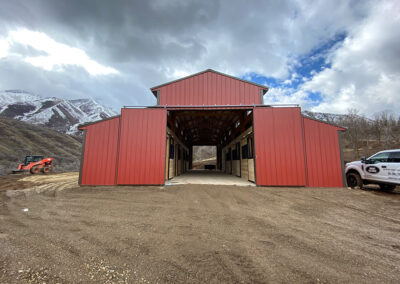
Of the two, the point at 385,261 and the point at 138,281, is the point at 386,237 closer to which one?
the point at 385,261

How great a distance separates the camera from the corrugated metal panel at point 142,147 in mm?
7305

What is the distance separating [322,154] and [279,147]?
2015mm

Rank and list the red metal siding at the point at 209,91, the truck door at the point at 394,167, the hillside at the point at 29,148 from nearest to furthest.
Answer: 1. the truck door at the point at 394,167
2. the red metal siding at the point at 209,91
3. the hillside at the point at 29,148

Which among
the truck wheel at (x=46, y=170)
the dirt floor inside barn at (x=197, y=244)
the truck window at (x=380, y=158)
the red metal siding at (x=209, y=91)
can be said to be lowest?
the dirt floor inside barn at (x=197, y=244)

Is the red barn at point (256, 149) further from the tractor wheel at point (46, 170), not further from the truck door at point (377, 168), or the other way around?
the tractor wheel at point (46, 170)

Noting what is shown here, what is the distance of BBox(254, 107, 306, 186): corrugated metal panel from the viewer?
23.4 ft

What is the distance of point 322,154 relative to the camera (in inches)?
285

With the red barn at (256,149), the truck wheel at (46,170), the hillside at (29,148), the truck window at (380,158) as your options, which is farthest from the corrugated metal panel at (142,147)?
the hillside at (29,148)

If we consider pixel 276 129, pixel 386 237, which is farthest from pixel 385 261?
pixel 276 129

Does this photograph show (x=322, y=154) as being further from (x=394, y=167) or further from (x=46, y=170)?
(x=46, y=170)

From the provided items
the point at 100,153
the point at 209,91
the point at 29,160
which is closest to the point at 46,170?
the point at 29,160

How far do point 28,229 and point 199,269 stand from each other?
10.4 ft

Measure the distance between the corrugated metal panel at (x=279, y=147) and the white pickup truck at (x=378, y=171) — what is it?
243 centimetres

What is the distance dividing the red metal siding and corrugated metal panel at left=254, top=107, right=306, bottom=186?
1206 millimetres
